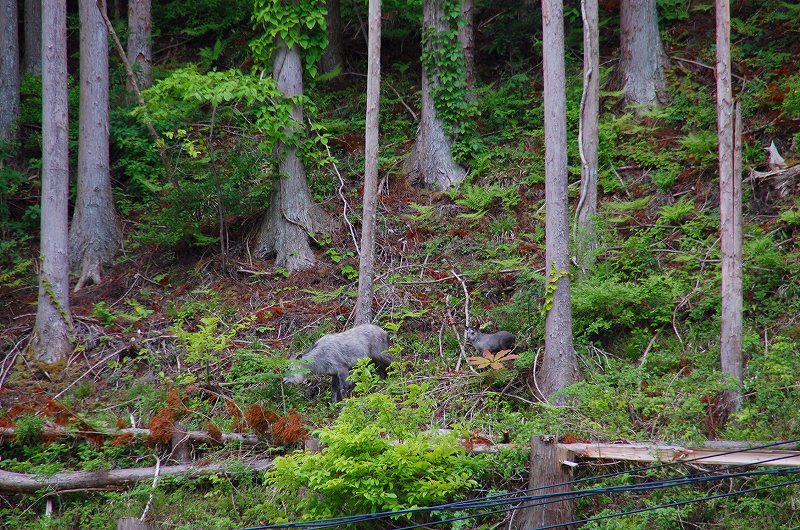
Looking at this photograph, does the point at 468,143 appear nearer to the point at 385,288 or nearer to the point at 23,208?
the point at 385,288

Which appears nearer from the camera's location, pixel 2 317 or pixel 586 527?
pixel 586 527

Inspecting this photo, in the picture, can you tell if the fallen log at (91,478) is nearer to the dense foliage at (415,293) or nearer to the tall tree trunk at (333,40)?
the dense foliage at (415,293)

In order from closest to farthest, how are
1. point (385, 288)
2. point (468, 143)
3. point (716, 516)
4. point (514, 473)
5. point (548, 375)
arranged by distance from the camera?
1. point (716, 516)
2. point (514, 473)
3. point (548, 375)
4. point (385, 288)
5. point (468, 143)

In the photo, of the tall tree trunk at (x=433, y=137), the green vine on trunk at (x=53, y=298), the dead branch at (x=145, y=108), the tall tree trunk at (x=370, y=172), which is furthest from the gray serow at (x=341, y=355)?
the dead branch at (x=145, y=108)

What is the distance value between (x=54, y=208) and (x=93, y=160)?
2.71 meters

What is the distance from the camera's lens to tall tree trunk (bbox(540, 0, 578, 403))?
9758mm

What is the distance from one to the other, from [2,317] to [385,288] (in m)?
6.57

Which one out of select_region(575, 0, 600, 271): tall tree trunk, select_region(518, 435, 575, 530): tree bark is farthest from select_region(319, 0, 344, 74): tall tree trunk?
select_region(518, 435, 575, 530): tree bark

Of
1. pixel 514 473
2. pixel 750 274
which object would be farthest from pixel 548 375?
pixel 750 274

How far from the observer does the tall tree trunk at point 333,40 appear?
18328 mm

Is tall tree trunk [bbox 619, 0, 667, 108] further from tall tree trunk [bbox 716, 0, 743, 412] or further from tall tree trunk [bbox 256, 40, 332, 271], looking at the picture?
tall tree trunk [bbox 256, 40, 332, 271]

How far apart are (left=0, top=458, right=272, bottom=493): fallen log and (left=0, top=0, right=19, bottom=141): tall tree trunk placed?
1000 centimetres

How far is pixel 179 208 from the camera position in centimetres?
1388

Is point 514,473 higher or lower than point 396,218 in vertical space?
lower
